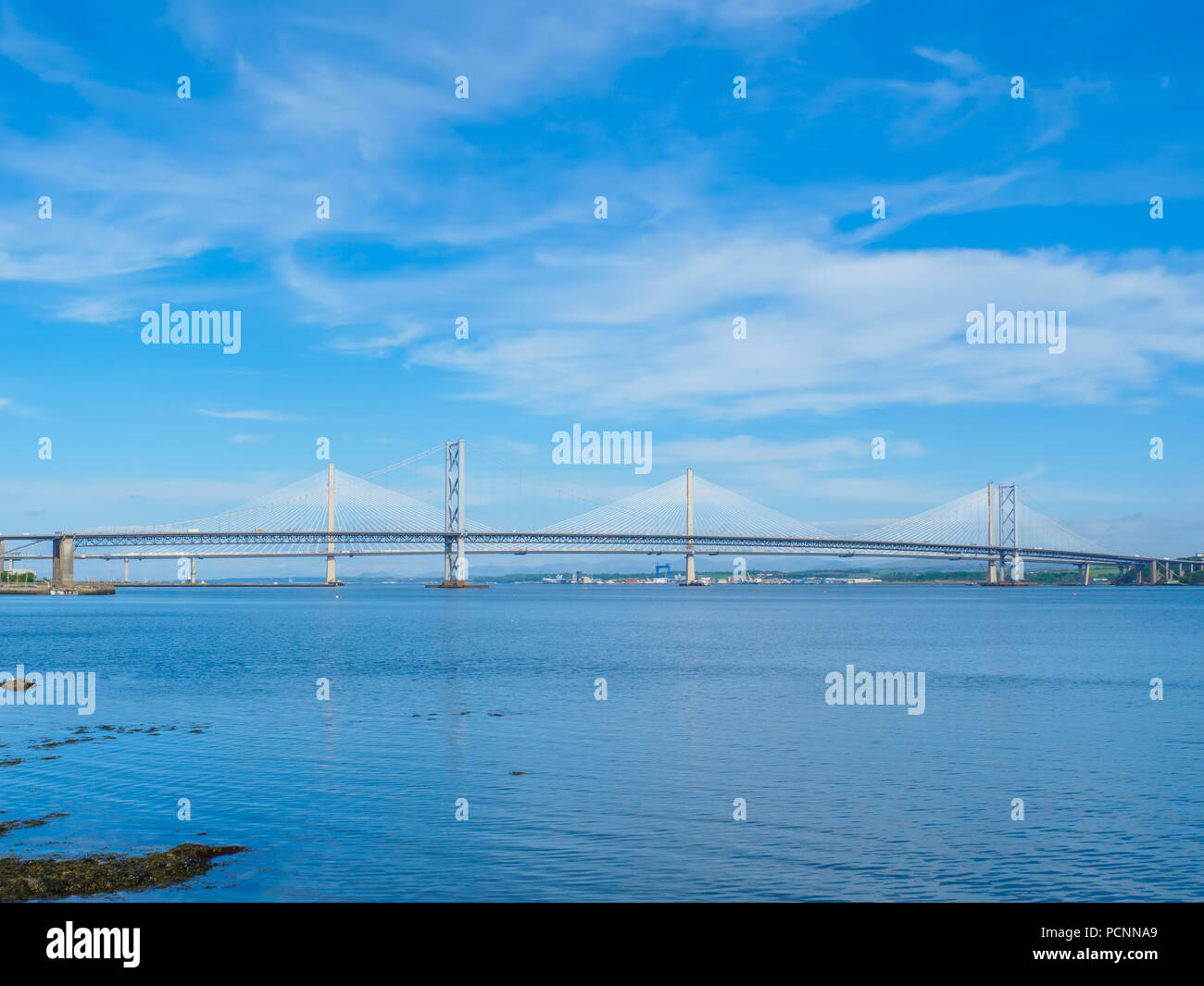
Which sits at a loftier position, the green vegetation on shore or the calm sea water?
the green vegetation on shore

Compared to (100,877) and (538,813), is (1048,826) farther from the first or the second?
(100,877)

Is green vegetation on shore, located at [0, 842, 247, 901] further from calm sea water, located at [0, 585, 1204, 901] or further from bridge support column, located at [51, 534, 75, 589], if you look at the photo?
bridge support column, located at [51, 534, 75, 589]

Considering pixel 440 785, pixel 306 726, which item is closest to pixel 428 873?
pixel 440 785

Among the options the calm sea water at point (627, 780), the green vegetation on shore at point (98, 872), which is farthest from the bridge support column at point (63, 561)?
the green vegetation on shore at point (98, 872)

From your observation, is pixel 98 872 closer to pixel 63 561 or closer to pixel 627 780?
pixel 627 780

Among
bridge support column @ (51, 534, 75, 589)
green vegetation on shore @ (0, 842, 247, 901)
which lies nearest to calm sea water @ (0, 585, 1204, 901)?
green vegetation on shore @ (0, 842, 247, 901)
